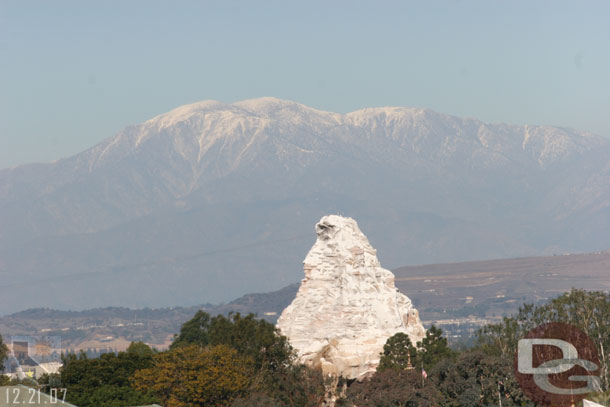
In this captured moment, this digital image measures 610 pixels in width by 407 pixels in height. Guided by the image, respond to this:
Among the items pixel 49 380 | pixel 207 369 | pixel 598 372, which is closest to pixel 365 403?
pixel 207 369

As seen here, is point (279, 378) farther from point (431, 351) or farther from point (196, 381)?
point (431, 351)

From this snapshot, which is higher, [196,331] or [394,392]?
[196,331]

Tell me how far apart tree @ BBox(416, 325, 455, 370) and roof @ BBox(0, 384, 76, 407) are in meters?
33.6

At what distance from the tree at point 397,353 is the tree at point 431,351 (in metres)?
0.87

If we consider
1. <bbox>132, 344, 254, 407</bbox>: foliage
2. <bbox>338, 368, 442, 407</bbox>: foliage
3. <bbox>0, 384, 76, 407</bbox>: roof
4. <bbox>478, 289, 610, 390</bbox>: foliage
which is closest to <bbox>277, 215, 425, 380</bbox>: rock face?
<bbox>478, 289, 610, 390</bbox>: foliage

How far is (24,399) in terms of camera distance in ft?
180

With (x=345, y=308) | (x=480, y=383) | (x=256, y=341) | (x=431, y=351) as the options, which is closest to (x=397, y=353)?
(x=431, y=351)

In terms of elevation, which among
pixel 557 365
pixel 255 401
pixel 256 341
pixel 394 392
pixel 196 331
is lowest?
pixel 255 401

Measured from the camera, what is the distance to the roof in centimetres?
5359

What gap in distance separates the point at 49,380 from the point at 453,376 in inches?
1124

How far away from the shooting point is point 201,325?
118m

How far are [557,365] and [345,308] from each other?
25.5 meters

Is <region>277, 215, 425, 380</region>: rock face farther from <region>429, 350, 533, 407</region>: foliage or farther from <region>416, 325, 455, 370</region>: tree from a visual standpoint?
<region>429, 350, 533, 407</region>: foliage

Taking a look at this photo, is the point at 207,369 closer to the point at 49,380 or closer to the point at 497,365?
the point at 49,380
